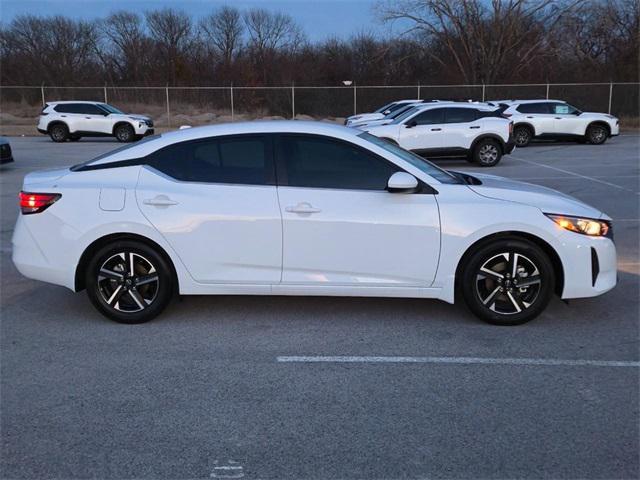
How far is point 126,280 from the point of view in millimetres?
5133

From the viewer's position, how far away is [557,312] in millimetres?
5430

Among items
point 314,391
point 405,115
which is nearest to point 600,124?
point 405,115

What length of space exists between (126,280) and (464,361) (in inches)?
107

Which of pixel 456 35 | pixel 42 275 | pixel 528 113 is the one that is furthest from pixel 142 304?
pixel 456 35

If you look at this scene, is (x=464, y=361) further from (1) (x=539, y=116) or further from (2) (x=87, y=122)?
(2) (x=87, y=122)

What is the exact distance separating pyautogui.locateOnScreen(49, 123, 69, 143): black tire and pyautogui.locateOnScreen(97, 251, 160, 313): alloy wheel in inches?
919

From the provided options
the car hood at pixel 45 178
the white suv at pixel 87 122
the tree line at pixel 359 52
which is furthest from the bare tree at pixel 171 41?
the car hood at pixel 45 178

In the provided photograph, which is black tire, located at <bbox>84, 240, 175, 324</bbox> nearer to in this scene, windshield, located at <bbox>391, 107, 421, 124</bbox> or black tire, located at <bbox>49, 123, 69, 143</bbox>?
windshield, located at <bbox>391, 107, 421, 124</bbox>

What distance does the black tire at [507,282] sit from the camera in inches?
196

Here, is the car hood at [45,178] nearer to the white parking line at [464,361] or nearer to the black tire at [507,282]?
the white parking line at [464,361]

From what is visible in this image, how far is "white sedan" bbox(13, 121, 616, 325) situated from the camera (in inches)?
195

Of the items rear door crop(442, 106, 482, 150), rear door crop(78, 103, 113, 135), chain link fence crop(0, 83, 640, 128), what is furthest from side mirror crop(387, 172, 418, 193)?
chain link fence crop(0, 83, 640, 128)

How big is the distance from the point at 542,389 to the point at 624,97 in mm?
33610

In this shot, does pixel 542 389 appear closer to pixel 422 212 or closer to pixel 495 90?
pixel 422 212
